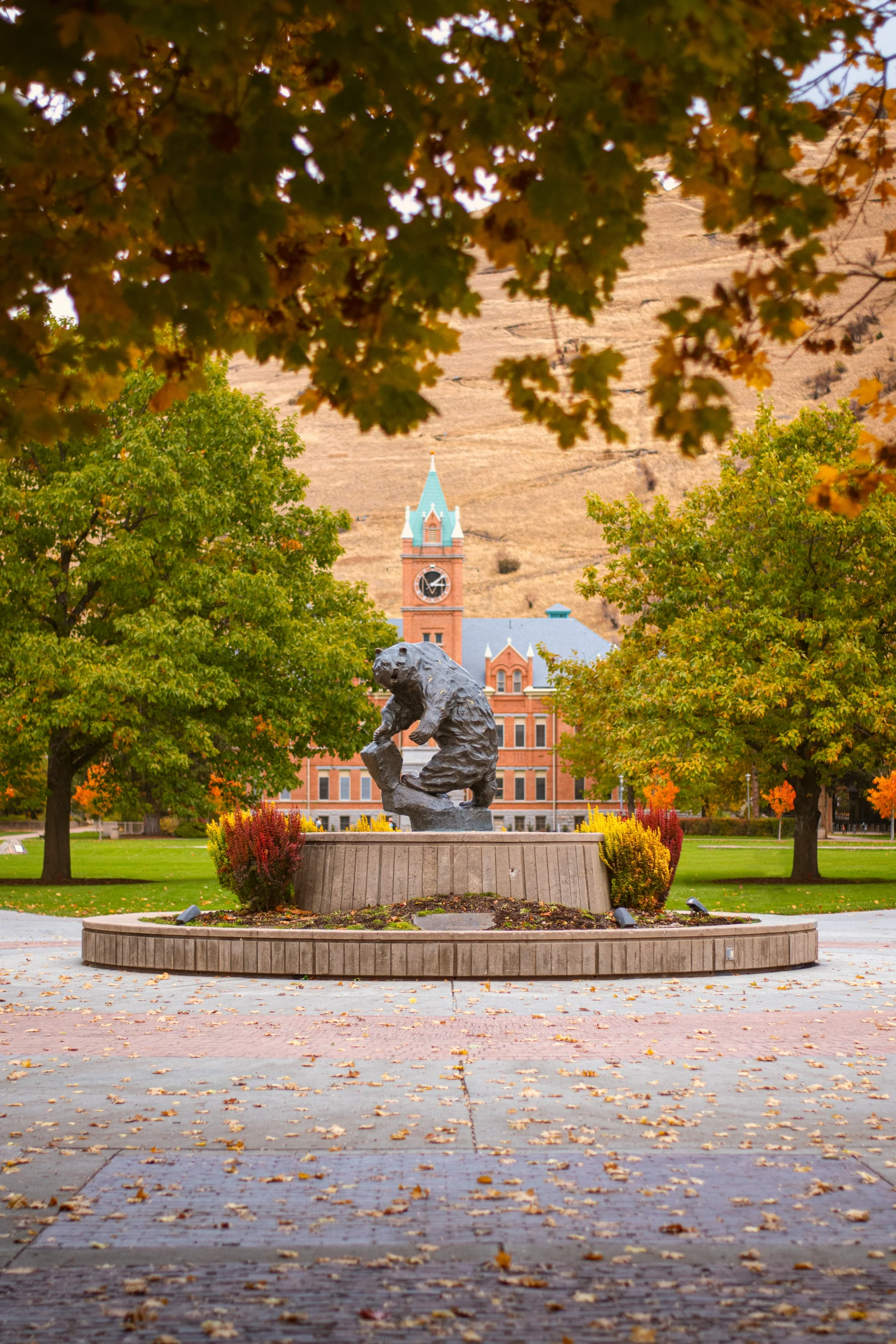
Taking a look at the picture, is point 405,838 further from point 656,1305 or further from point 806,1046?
point 656,1305

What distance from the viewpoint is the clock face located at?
9675cm

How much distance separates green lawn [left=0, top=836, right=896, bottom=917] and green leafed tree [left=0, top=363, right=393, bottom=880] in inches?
109

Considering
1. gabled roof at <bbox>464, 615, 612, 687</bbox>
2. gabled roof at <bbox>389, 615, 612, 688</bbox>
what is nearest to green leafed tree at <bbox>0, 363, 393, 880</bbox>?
gabled roof at <bbox>389, 615, 612, 688</bbox>

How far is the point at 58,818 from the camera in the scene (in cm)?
3114

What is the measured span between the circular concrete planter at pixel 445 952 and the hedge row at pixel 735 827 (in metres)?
63.9

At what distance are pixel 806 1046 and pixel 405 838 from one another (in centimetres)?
631

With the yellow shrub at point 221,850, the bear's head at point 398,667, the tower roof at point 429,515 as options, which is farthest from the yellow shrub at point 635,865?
the tower roof at point 429,515

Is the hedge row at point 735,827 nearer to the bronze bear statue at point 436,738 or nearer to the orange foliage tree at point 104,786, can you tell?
the orange foliage tree at point 104,786

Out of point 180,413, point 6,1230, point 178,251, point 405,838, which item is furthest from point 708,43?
point 180,413

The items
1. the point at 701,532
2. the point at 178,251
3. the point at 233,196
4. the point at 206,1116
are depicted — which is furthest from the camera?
the point at 701,532

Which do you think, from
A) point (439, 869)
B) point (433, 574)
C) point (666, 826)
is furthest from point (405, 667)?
point (433, 574)

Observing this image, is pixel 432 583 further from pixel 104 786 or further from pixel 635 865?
pixel 635 865

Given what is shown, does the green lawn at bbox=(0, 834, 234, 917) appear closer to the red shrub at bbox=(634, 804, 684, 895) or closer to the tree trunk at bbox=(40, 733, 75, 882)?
the tree trunk at bbox=(40, 733, 75, 882)

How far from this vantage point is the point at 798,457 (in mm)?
32469
